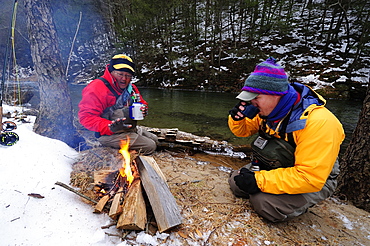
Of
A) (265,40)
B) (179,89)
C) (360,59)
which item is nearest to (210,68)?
(179,89)

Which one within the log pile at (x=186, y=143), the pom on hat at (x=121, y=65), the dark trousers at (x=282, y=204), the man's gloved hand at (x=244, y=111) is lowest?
the log pile at (x=186, y=143)

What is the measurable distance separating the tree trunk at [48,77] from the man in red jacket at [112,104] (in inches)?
41.0

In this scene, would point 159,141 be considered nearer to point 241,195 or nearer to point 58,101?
point 58,101

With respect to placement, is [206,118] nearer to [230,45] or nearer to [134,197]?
[134,197]

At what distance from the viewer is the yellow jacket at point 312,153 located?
6.55 ft

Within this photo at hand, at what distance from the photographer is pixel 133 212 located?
1.87 metres

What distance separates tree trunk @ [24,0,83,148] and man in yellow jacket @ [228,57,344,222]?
13.1 feet

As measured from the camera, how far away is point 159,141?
5.45m

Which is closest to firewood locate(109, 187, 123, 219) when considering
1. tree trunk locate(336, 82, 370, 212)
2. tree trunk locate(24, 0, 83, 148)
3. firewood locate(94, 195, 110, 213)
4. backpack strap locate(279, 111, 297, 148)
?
firewood locate(94, 195, 110, 213)

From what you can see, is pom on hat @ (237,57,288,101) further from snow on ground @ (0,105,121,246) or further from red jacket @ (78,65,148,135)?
red jacket @ (78,65,148,135)

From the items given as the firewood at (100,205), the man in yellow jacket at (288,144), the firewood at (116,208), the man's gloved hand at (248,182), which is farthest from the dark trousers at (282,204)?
the firewood at (100,205)

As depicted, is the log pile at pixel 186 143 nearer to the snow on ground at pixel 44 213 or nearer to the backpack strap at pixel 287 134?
the snow on ground at pixel 44 213

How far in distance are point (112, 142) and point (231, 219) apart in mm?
2790

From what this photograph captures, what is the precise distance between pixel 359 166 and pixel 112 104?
481cm
